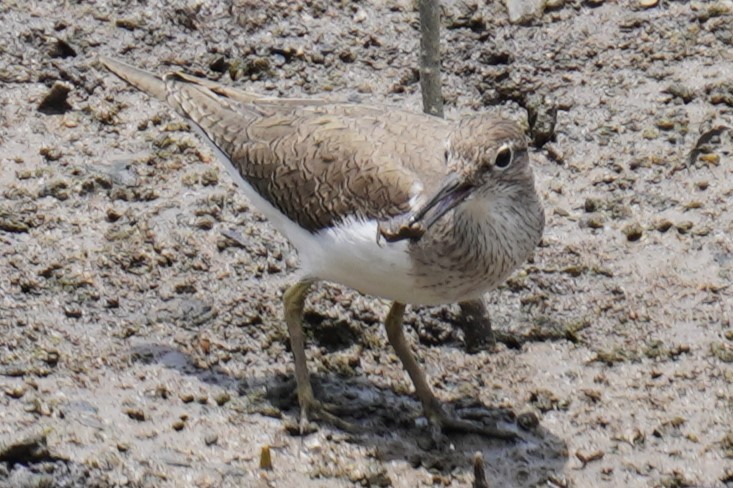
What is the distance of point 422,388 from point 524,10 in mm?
3386

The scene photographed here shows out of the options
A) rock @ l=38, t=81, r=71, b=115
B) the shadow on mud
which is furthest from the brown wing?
rock @ l=38, t=81, r=71, b=115

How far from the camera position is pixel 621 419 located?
21.4 feet

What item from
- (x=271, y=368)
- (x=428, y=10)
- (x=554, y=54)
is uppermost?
(x=428, y=10)

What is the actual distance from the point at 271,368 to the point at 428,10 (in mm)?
2089

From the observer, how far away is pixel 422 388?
21.5ft

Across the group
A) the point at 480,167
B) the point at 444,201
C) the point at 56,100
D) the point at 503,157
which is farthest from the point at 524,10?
the point at 444,201

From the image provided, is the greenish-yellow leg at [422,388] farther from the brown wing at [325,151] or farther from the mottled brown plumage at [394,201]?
the brown wing at [325,151]

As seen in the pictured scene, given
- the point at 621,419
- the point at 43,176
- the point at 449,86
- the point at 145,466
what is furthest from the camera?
the point at 449,86

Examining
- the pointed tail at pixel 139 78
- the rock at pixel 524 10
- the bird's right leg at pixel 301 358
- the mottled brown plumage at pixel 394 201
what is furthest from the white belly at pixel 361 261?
the rock at pixel 524 10

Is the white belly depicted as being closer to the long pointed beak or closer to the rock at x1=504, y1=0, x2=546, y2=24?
the long pointed beak

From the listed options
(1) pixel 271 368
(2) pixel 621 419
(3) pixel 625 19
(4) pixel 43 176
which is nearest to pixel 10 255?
(4) pixel 43 176

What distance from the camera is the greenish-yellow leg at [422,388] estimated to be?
21.3 feet

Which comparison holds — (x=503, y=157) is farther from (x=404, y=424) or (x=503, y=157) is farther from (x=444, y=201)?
(x=404, y=424)

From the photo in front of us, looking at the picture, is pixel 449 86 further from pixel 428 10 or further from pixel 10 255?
pixel 10 255
